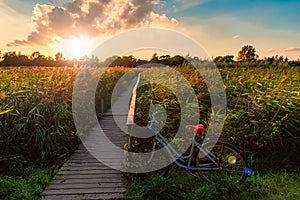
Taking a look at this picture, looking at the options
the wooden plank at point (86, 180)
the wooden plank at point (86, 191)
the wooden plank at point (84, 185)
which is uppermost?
the wooden plank at point (86, 191)

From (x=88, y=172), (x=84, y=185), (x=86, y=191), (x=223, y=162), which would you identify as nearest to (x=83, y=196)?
(x=86, y=191)

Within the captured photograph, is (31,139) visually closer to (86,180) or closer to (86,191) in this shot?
(86,180)

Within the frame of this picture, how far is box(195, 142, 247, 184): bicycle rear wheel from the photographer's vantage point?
3.82m

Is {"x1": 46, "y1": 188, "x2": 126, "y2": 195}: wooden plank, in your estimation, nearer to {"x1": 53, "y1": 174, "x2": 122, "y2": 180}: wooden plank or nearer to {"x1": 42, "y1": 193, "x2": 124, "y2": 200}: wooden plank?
{"x1": 42, "y1": 193, "x2": 124, "y2": 200}: wooden plank

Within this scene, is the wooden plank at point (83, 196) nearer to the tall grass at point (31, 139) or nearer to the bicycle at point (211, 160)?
the tall grass at point (31, 139)

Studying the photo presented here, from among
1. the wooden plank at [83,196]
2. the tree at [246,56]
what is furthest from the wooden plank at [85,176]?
the tree at [246,56]

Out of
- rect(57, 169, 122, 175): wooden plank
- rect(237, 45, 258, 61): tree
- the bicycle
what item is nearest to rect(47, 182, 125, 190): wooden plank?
rect(57, 169, 122, 175): wooden plank

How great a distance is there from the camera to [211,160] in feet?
12.7

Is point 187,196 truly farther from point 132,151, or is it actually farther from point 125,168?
point 132,151

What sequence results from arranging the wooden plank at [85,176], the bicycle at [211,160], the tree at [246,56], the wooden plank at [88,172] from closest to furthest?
the bicycle at [211,160], the wooden plank at [85,176], the wooden plank at [88,172], the tree at [246,56]

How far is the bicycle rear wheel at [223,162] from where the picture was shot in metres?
3.82

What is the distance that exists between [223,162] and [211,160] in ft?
0.63

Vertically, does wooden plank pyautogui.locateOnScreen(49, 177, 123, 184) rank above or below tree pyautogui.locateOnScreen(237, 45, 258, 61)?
below

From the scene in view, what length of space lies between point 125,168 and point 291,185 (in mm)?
2425
